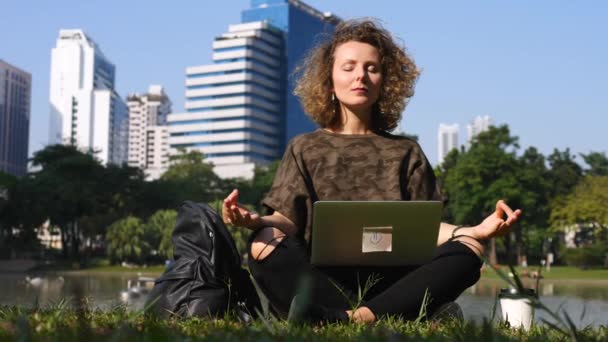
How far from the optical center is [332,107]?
11.9 feet

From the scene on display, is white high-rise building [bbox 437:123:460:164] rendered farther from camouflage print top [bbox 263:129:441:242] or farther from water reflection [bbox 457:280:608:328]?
camouflage print top [bbox 263:129:441:242]

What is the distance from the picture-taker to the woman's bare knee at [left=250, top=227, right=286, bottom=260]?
2.85 meters

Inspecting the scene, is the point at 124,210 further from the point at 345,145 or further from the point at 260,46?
the point at 260,46

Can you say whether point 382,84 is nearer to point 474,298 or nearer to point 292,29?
point 474,298

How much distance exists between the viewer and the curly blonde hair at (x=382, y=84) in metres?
3.63

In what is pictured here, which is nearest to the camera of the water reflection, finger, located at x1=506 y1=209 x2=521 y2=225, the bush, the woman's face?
the water reflection

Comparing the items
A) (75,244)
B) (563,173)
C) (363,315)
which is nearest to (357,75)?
(363,315)

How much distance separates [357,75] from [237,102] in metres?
90.7

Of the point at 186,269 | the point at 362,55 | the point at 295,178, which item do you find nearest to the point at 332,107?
the point at 362,55

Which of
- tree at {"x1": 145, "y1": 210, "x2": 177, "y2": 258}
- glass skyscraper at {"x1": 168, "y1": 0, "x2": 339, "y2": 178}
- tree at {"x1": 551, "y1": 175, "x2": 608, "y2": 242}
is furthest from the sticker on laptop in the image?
glass skyscraper at {"x1": 168, "y1": 0, "x2": 339, "y2": 178}

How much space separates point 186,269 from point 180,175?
181 ft

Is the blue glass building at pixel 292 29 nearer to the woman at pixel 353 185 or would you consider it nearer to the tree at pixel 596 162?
the tree at pixel 596 162

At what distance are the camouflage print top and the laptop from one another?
231mm

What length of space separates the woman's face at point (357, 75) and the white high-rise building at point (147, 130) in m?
Result: 140
